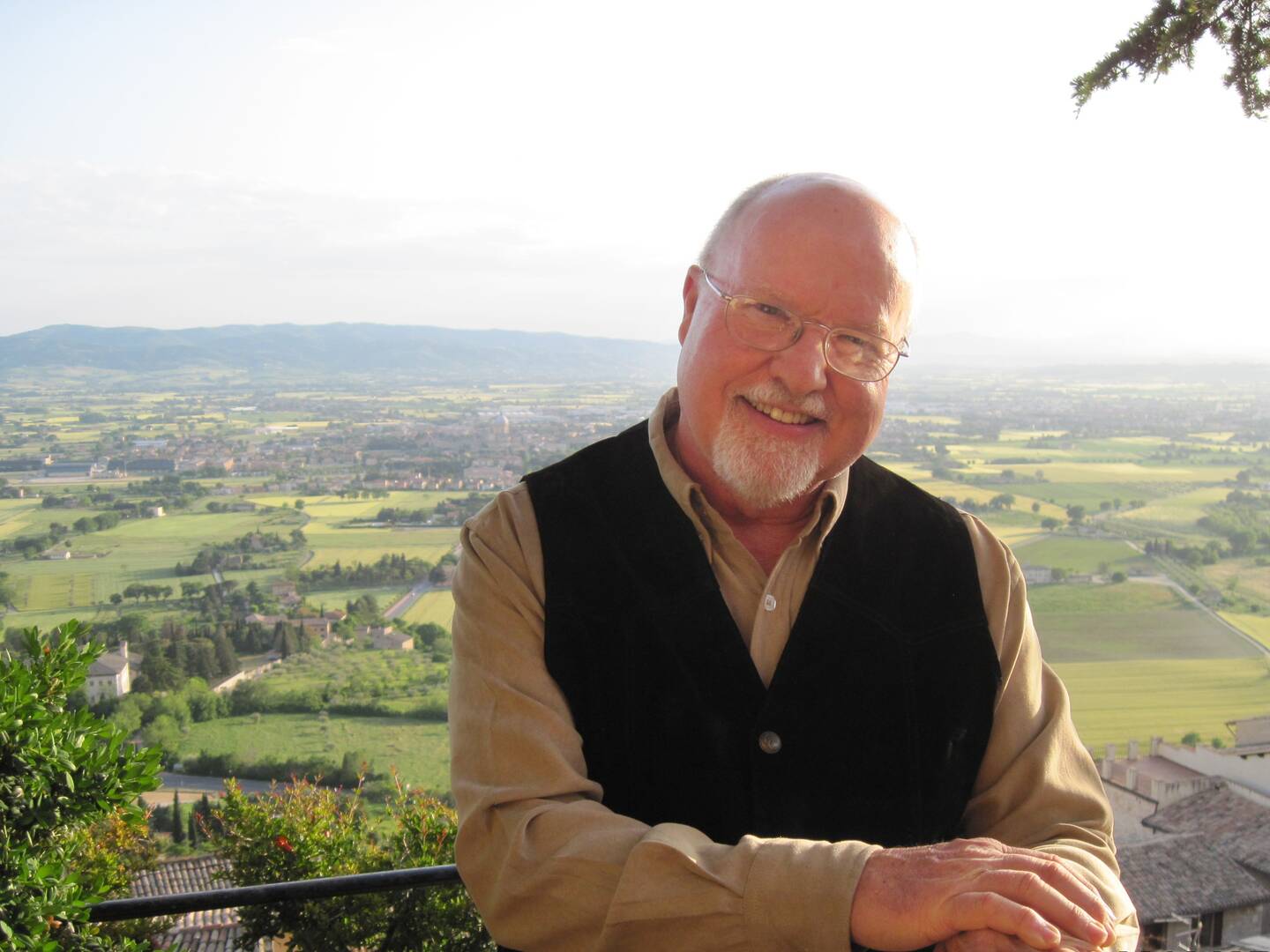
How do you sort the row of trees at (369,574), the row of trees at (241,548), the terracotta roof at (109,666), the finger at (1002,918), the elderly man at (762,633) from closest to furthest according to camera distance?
the finger at (1002,918) → the elderly man at (762,633) → the terracotta roof at (109,666) → the row of trees at (369,574) → the row of trees at (241,548)

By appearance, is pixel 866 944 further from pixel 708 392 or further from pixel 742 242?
pixel 742 242

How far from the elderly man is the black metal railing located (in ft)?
2.43

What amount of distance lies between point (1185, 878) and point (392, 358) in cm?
5945

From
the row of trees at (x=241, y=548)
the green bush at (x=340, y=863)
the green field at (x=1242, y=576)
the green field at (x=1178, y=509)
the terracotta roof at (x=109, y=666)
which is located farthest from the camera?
the green field at (x=1178, y=509)

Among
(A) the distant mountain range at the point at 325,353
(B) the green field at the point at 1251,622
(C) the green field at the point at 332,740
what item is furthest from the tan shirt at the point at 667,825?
(A) the distant mountain range at the point at 325,353

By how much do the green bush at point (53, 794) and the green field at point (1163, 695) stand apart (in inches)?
826

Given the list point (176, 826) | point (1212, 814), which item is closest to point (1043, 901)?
point (176, 826)

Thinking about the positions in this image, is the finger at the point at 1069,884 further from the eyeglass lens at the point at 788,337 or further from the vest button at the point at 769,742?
the eyeglass lens at the point at 788,337

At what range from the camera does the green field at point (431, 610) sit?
22.2m

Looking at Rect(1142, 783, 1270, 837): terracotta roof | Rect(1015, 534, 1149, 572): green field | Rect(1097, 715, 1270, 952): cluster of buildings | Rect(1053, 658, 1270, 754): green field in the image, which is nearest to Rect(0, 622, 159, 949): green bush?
Rect(1097, 715, 1270, 952): cluster of buildings

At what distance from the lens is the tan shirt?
3.79ft

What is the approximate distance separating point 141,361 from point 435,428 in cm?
2964

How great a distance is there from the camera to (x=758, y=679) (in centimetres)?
141

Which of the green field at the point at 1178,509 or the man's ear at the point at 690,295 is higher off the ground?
the man's ear at the point at 690,295
